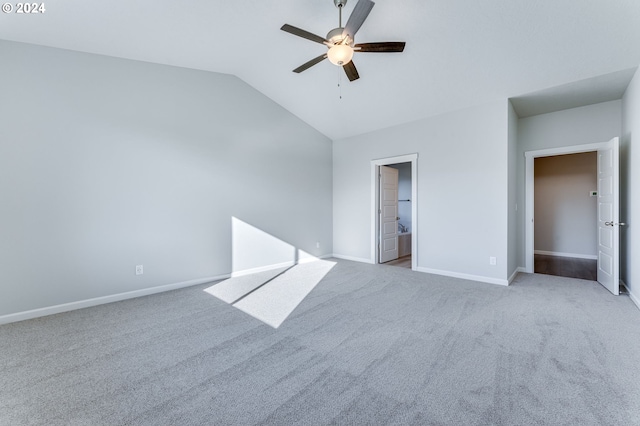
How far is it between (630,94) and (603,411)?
4.04 metres

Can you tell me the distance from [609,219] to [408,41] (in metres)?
3.67

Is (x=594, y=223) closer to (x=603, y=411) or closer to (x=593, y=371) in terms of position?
(x=593, y=371)

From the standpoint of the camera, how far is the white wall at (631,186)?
3.13 m

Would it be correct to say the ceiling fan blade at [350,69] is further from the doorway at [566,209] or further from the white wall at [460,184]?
the doorway at [566,209]

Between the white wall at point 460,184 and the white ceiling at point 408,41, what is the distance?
389 mm

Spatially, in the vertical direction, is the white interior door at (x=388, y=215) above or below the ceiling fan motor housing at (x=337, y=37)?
below

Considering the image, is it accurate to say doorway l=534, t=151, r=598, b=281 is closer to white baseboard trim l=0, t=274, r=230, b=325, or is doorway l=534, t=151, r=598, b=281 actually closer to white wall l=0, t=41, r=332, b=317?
white wall l=0, t=41, r=332, b=317

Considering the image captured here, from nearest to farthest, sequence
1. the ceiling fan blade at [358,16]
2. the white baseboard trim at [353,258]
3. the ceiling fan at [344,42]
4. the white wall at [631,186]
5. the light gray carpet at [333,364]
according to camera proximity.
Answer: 1. the light gray carpet at [333,364]
2. the ceiling fan blade at [358,16]
3. the ceiling fan at [344,42]
4. the white wall at [631,186]
5. the white baseboard trim at [353,258]

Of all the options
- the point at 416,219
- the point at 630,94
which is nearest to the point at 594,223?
the point at 630,94

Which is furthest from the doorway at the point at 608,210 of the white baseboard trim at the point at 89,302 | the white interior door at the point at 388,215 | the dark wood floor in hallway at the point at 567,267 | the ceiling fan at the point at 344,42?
the white baseboard trim at the point at 89,302

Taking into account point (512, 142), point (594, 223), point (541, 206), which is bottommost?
point (594, 223)

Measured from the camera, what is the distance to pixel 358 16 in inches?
86.3

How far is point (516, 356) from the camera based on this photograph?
2.08 m

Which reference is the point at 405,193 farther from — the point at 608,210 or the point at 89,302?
the point at 89,302
